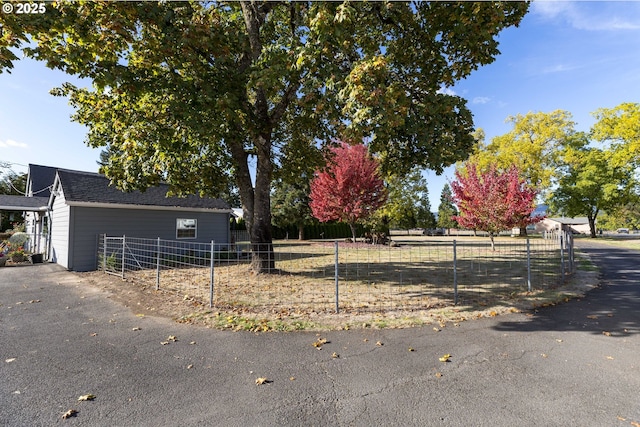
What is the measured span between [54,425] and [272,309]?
3.68 m

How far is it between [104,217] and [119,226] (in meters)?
0.68

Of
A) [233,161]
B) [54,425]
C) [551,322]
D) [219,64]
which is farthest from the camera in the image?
[233,161]

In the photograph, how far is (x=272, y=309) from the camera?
6.01 metres

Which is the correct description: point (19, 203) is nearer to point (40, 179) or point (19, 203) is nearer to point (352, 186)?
point (40, 179)

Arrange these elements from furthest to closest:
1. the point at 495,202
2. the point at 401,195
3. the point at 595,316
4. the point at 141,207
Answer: the point at 401,195 → the point at 495,202 → the point at 141,207 → the point at 595,316

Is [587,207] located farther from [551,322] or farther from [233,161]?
[233,161]

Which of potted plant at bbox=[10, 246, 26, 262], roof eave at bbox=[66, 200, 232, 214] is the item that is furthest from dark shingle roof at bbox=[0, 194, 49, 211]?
roof eave at bbox=[66, 200, 232, 214]

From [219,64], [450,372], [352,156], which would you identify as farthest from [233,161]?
[352,156]

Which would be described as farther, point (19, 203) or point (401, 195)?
point (401, 195)

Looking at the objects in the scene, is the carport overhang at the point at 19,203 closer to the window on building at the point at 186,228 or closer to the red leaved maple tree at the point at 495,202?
the window on building at the point at 186,228

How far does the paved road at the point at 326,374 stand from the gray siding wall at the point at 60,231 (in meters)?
7.80

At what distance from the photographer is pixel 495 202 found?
16531 mm

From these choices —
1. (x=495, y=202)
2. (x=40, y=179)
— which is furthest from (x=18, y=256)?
(x=495, y=202)

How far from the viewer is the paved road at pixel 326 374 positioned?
8.91ft
